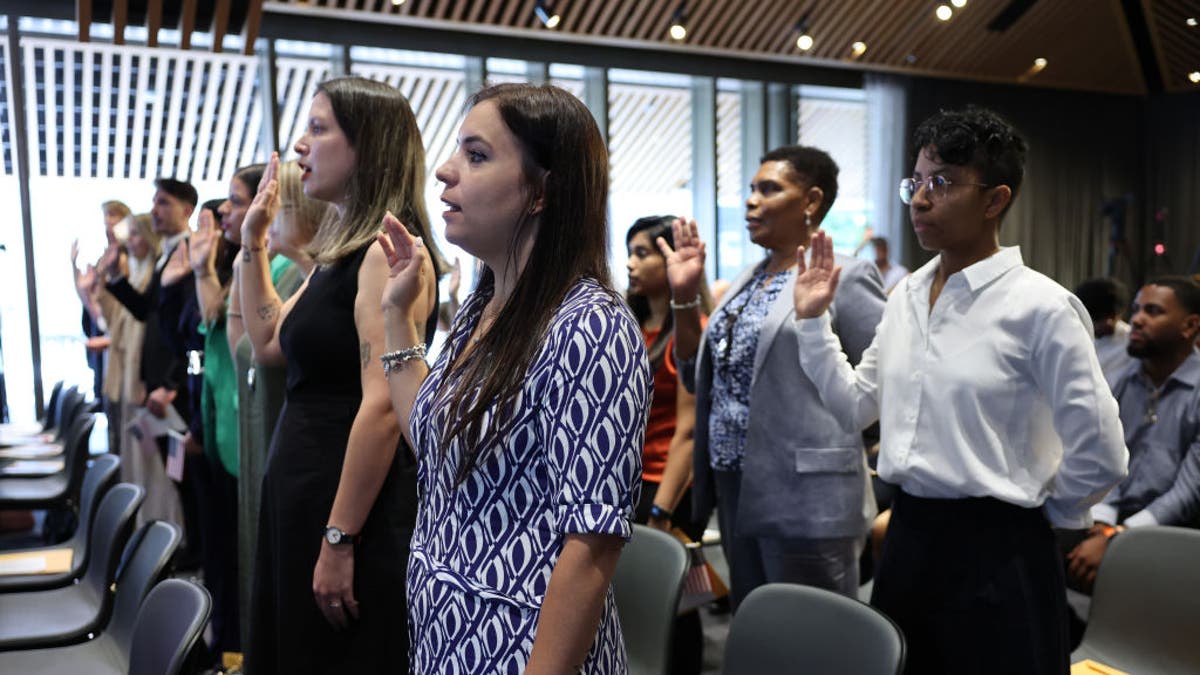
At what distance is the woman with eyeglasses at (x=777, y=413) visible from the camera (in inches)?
103

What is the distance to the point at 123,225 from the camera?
5.54 meters

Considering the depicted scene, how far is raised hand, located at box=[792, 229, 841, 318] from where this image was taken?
2.33m

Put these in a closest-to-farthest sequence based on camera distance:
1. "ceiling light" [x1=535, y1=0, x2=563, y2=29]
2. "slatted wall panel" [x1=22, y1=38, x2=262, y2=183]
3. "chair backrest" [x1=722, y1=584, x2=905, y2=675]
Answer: "chair backrest" [x1=722, y1=584, x2=905, y2=675], "slatted wall panel" [x1=22, y1=38, x2=262, y2=183], "ceiling light" [x1=535, y1=0, x2=563, y2=29]

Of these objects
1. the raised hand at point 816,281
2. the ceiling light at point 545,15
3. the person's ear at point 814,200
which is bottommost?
the raised hand at point 816,281

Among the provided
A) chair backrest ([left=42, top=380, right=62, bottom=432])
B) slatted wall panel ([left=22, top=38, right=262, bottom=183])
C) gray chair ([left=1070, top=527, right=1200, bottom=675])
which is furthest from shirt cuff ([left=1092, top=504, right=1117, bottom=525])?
slatted wall panel ([left=22, top=38, right=262, bottom=183])

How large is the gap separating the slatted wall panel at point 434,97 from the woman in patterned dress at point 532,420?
21.8 ft

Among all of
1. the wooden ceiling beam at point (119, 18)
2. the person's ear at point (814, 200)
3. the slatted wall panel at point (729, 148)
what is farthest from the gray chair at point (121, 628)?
the slatted wall panel at point (729, 148)

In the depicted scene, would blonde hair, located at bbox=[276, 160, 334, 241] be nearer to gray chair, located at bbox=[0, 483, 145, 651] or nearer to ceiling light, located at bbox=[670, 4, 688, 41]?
gray chair, located at bbox=[0, 483, 145, 651]

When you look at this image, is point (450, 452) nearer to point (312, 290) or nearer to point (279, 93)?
point (312, 290)

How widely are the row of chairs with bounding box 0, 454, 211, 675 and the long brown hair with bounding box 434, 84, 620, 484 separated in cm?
93

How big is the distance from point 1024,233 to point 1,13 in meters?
8.87

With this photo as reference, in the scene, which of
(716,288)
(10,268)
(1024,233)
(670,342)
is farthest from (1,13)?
(1024,233)

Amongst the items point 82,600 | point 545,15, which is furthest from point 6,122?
point 82,600

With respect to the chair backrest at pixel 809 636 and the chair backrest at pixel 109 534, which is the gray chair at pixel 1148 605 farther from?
the chair backrest at pixel 109 534
